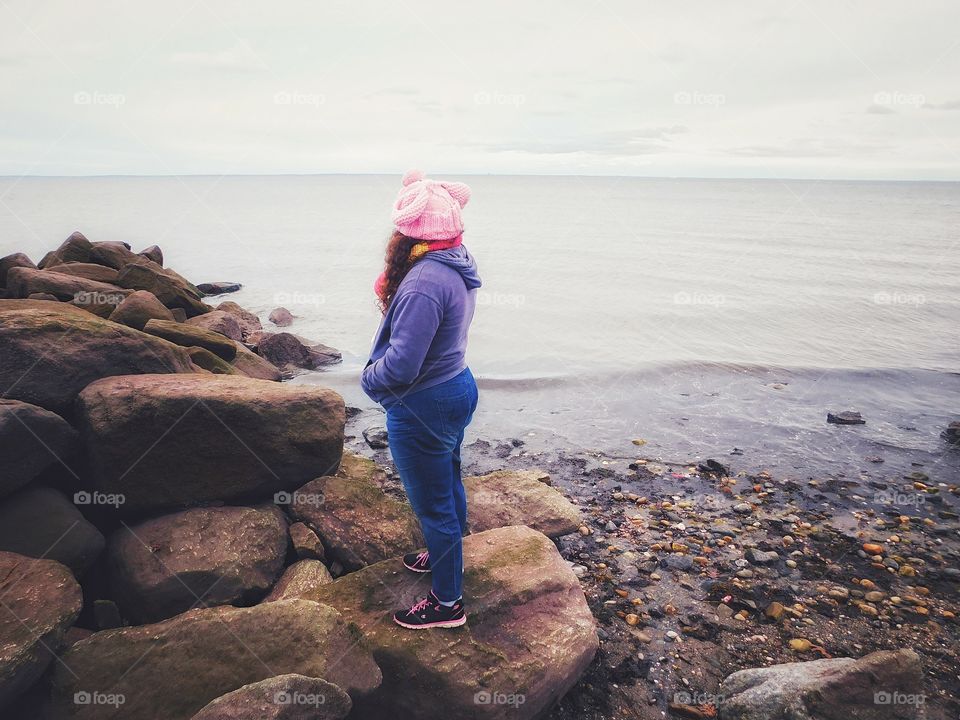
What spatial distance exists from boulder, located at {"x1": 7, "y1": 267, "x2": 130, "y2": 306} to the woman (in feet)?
22.6

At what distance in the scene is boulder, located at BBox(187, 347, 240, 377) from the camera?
825 cm

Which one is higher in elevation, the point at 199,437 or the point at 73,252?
the point at 73,252

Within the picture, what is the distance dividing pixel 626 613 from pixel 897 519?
165 inches

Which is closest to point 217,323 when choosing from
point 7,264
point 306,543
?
point 7,264

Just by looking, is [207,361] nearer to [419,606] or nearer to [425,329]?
[419,606]

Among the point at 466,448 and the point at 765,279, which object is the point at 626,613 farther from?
the point at 765,279

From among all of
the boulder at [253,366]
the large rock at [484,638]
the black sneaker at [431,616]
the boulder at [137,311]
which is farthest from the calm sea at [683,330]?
the black sneaker at [431,616]

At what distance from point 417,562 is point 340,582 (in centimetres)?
63

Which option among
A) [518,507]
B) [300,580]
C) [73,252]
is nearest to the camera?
[300,580]

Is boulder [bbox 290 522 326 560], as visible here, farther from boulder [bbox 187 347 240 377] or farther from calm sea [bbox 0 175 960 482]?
calm sea [bbox 0 175 960 482]

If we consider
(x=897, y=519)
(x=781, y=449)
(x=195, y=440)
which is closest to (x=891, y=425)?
(x=781, y=449)

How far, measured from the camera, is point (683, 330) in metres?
19.2

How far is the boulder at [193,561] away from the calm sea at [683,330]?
5.46 meters

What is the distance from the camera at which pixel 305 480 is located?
624cm
